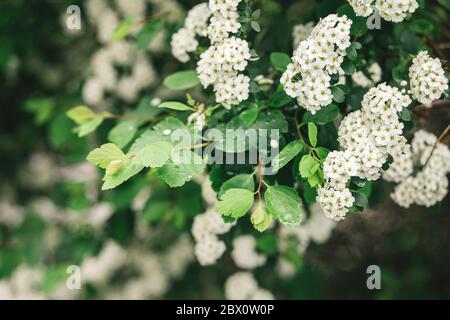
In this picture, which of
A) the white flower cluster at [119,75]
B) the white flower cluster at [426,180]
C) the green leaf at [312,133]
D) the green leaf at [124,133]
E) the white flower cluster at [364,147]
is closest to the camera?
the white flower cluster at [364,147]

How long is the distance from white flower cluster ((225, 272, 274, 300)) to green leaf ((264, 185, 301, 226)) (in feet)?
2.67

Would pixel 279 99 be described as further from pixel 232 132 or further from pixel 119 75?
pixel 119 75

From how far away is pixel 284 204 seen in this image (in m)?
1.29

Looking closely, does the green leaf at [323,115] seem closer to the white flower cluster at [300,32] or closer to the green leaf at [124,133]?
the white flower cluster at [300,32]

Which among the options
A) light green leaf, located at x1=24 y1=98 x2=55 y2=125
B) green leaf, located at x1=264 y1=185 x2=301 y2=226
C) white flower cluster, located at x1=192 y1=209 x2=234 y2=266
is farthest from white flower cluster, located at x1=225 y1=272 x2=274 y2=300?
light green leaf, located at x1=24 y1=98 x2=55 y2=125

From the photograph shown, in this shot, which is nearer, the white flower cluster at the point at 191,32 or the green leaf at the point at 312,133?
the green leaf at the point at 312,133

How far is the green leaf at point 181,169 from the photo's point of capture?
1280 millimetres

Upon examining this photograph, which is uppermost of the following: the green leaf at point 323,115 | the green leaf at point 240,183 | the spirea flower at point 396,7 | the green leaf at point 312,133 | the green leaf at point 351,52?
the spirea flower at point 396,7

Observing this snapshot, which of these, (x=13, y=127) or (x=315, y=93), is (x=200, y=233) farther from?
(x=13, y=127)

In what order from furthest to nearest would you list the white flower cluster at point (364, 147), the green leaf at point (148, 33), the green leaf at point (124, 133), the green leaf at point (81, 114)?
the green leaf at point (148, 33), the green leaf at point (81, 114), the green leaf at point (124, 133), the white flower cluster at point (364, 147)

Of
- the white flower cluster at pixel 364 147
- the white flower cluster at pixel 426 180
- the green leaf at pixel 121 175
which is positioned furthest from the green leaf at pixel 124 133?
the white flower cluster at pixel 426 180

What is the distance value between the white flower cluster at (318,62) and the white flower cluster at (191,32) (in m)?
0.45

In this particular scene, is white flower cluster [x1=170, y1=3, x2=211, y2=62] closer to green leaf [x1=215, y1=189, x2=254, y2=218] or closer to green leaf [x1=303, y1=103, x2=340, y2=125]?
green leaf [x1=303, y1=103, x2=340, y2=125]

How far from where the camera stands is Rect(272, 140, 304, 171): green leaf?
1322 mm
